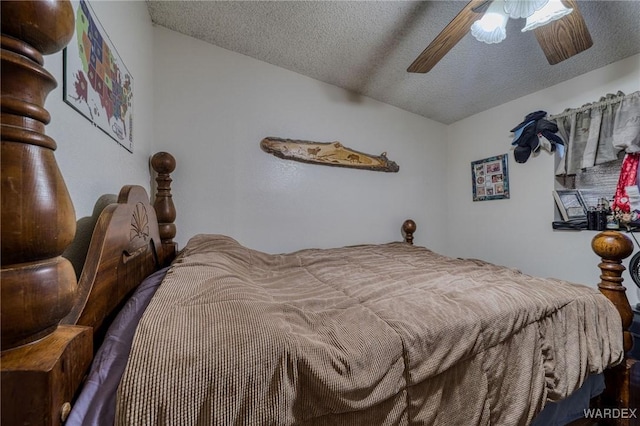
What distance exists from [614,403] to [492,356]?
2.75 feet

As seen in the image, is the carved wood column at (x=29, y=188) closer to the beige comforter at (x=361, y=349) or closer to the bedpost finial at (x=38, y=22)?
the bedpost finial at (x=38, y=22)

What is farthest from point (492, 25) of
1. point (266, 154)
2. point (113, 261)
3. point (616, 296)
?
point (113, 261)

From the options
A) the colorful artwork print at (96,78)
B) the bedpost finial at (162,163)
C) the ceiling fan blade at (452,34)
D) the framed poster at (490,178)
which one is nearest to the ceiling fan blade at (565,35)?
the ceiling fan blade at (452,34)

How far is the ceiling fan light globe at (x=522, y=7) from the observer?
1.02 metres

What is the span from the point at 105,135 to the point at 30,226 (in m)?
0.86

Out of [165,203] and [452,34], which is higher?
[452,34]

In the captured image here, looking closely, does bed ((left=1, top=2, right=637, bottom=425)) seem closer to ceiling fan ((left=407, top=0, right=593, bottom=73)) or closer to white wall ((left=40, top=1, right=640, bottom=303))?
white wall ((left=40, top=1, right=640, bottom=303))

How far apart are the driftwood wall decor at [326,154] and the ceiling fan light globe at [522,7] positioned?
4.59 ft

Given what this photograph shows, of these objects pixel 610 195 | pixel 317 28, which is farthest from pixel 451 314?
pixel 610 195

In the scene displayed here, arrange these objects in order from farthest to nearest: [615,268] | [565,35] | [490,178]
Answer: [490,178], [565,35], [615,268]

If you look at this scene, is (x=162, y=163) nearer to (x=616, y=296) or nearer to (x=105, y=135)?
(x=105, y=135)

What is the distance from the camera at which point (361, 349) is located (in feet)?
2.03

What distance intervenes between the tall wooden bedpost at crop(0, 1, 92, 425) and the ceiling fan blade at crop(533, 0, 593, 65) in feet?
→ 5.36

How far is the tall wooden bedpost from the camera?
11.5 inches
